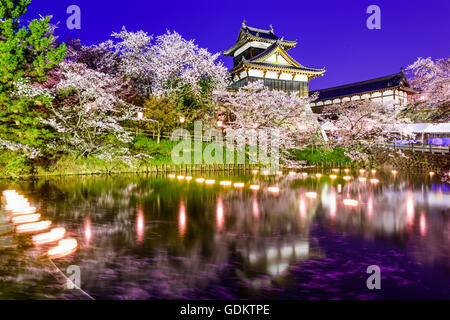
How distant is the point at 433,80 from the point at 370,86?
2694 cm

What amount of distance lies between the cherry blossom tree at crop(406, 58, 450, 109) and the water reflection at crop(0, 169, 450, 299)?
34.2 ft

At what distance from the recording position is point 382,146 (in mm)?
30547

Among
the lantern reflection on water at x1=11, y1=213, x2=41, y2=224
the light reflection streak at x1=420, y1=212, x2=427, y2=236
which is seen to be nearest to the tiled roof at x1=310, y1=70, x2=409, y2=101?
the light reflection streak at x1=420, y1=212, x2=427, y2=236

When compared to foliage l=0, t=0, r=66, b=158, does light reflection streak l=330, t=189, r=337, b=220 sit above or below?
below

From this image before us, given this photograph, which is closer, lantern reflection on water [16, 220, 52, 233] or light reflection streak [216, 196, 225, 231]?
lantern reflection on water [16, 220, 52, 233]

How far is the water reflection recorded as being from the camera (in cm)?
397

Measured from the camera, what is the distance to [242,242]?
231 inches

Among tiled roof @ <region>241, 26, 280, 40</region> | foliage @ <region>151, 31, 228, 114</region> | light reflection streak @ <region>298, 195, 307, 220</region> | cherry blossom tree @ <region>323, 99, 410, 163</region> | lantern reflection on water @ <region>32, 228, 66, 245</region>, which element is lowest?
lantern reflection on water @ <region>32, 228, 66, 245</region>

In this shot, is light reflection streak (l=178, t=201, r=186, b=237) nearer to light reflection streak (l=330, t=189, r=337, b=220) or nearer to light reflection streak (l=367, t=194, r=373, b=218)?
light reflection streak (l=330, t=189, r=337, b=220)

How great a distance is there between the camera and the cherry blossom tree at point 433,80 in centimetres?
1809

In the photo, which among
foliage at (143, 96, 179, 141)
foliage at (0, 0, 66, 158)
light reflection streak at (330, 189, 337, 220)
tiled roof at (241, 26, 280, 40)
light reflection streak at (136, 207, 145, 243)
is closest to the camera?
light reflection streak at (136, 207, 145, 243)

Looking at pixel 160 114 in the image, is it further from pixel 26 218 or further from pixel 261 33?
pixel 261 33

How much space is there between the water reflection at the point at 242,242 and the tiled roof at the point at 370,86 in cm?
3545
